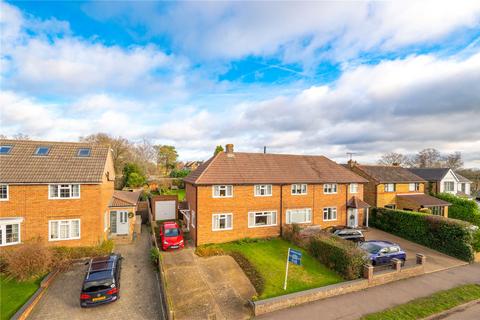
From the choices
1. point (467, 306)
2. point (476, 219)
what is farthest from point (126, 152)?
point (476, 219)

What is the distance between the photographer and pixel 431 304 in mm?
11484

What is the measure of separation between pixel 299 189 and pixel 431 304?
12070mm

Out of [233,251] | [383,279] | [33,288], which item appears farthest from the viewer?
[233,251]

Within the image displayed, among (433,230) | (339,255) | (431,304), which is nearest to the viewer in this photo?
(431,304)

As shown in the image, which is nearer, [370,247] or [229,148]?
[370,247]

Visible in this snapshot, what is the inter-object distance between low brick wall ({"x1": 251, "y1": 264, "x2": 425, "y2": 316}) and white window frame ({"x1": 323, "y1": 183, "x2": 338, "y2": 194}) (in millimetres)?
9531

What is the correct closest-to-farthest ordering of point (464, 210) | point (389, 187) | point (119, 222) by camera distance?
point (119, 222)
point (464, 210)
point (389, 187)

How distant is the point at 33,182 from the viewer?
15938 millimetres

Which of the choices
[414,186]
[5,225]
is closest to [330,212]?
[414,186]

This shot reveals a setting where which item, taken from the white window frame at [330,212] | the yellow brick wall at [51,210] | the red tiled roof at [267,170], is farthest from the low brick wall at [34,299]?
the white window frame at [330,212]

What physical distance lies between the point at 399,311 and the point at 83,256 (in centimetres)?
1882

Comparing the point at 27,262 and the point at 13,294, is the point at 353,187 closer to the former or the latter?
the point at 27,262

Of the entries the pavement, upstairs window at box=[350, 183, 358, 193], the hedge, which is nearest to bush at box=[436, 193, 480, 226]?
the hedge

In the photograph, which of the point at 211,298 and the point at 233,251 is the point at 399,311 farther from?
the point at 233,251
